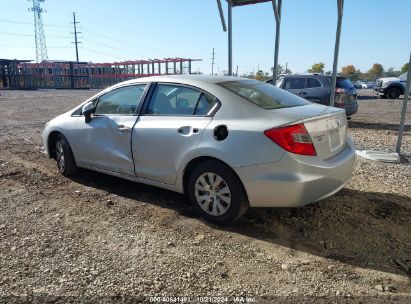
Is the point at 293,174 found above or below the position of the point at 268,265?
above

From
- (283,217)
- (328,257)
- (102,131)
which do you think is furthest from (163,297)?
(102,131)

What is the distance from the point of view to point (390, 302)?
8.56 ft

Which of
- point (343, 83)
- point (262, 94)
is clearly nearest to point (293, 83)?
point (343, 83)

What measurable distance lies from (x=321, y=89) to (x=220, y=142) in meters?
9.16

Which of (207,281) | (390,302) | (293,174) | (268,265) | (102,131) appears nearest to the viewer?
(390,302)

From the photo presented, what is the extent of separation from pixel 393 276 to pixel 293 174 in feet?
3.74

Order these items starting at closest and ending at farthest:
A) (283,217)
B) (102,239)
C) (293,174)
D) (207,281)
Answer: (207,281), (293,174), (102,239), (283,217)

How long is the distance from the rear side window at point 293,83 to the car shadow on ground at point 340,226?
7.80 metres

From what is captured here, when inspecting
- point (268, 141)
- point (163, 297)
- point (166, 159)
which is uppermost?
point (268, 141)

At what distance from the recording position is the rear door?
3869 millimetres

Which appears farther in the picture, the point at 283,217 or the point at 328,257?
the point at 283,217

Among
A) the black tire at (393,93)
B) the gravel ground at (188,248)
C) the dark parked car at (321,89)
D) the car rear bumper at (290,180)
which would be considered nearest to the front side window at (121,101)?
the gravel ground at (188,248)

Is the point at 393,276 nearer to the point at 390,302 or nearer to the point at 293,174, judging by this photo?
the point at 390,302

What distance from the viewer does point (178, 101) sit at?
4160mm
